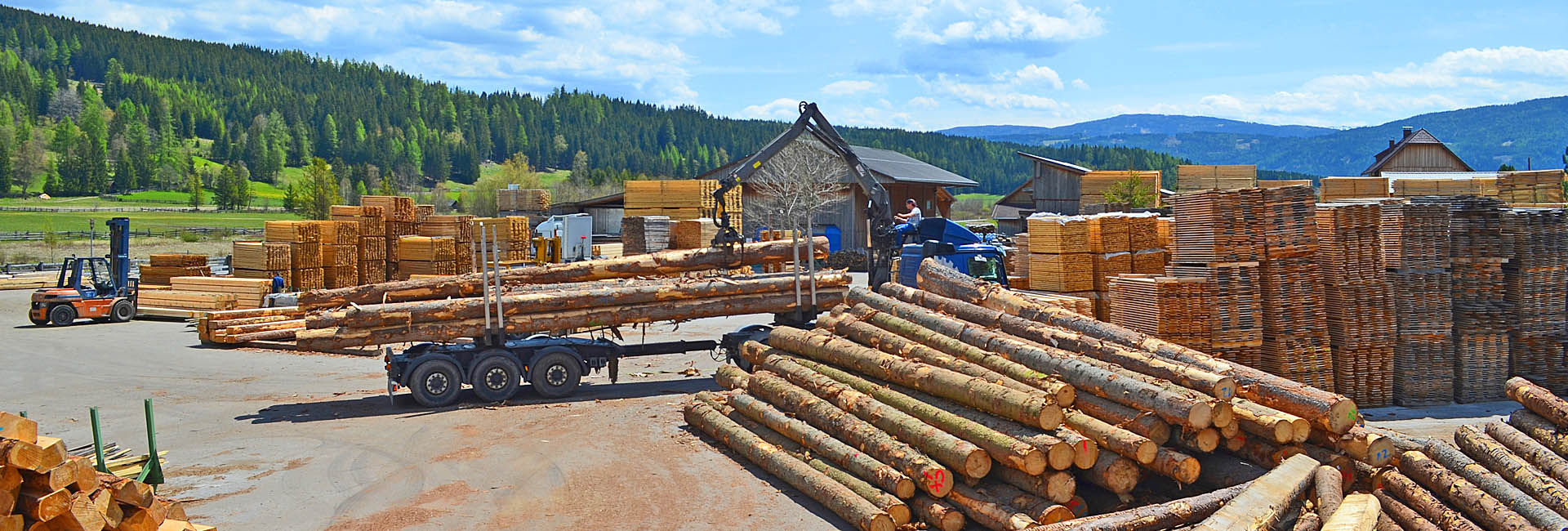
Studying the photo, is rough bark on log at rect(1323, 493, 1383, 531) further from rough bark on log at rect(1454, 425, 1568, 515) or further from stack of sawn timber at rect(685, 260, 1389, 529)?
rough bark on log at rect(1454, 425, 1568, 515)

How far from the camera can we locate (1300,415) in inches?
422

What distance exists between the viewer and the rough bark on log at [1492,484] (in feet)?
32.5

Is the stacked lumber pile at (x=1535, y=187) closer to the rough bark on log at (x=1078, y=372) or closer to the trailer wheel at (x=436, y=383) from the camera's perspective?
the rough bark on log at (x=1078, y=372)

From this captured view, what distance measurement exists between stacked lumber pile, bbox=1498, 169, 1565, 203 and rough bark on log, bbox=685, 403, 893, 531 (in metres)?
21.5

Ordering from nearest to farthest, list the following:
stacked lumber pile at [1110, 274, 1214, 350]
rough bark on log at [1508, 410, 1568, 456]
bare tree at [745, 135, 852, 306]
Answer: rough bark on log at [1508, 410, 1568, 456] < stacked lumber pile at [1110, 274, 1214, 350] < bare tree at [745, 135, 852, 306]

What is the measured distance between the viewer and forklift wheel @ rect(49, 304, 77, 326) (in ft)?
100

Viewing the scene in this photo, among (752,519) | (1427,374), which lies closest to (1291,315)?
(1427,374)

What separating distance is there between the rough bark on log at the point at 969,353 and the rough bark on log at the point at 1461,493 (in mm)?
3294

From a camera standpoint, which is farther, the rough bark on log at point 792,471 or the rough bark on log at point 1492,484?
the rough bark on log at point 792,471

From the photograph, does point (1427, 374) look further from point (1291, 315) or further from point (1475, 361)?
point (1291, 315)

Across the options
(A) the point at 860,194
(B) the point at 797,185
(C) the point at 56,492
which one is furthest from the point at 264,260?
(A) the point at 860,194

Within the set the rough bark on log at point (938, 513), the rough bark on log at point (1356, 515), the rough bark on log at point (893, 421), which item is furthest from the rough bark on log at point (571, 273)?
the rough bark on log at point (1356, 515)

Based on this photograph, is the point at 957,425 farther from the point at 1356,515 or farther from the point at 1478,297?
the point at 1478,297

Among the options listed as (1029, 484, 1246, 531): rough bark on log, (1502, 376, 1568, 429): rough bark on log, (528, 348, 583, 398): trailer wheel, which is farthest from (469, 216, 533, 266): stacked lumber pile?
(1502, 376, 1568, 429): rough bark on log
